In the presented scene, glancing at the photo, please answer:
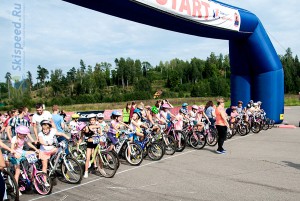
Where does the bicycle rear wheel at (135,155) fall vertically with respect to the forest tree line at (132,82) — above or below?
below

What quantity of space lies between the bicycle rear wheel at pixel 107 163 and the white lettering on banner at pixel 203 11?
15.9 ft

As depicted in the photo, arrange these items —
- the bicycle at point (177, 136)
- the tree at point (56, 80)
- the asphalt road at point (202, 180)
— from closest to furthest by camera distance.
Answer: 1. the asphalt road at point (202, 180)
2. the bicycle at point (177, 136)
3. the tree at point (56, 80)

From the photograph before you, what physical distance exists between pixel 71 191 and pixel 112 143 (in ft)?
7.50

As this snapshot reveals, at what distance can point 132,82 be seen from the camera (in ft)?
334

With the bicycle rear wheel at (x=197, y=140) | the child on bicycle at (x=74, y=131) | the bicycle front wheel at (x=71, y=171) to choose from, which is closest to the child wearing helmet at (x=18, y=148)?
the bicycle front wheel at (x=71, y=171)

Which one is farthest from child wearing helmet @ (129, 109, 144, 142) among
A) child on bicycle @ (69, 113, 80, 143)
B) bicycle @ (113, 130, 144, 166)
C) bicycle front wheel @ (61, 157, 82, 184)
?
bicycle front wheel @ (61, 157, 82, 184)

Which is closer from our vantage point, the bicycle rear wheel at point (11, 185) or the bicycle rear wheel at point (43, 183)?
the bicycle rear wheel at point (11, 185)

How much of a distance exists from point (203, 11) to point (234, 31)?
248cm

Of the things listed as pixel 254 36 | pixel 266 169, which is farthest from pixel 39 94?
pixel 266 169

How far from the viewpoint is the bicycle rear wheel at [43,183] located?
242 inches

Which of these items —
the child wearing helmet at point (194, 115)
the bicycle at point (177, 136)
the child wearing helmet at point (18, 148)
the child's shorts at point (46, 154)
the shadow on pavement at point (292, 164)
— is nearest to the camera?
the child wearing helmet at point (18, 148)

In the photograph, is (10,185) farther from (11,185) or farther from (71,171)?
(71,171)

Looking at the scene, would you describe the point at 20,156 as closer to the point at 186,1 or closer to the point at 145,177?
the point at 145,177

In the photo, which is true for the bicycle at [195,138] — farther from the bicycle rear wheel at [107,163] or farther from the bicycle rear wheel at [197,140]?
the bicycle rear wheel at [107,163]
